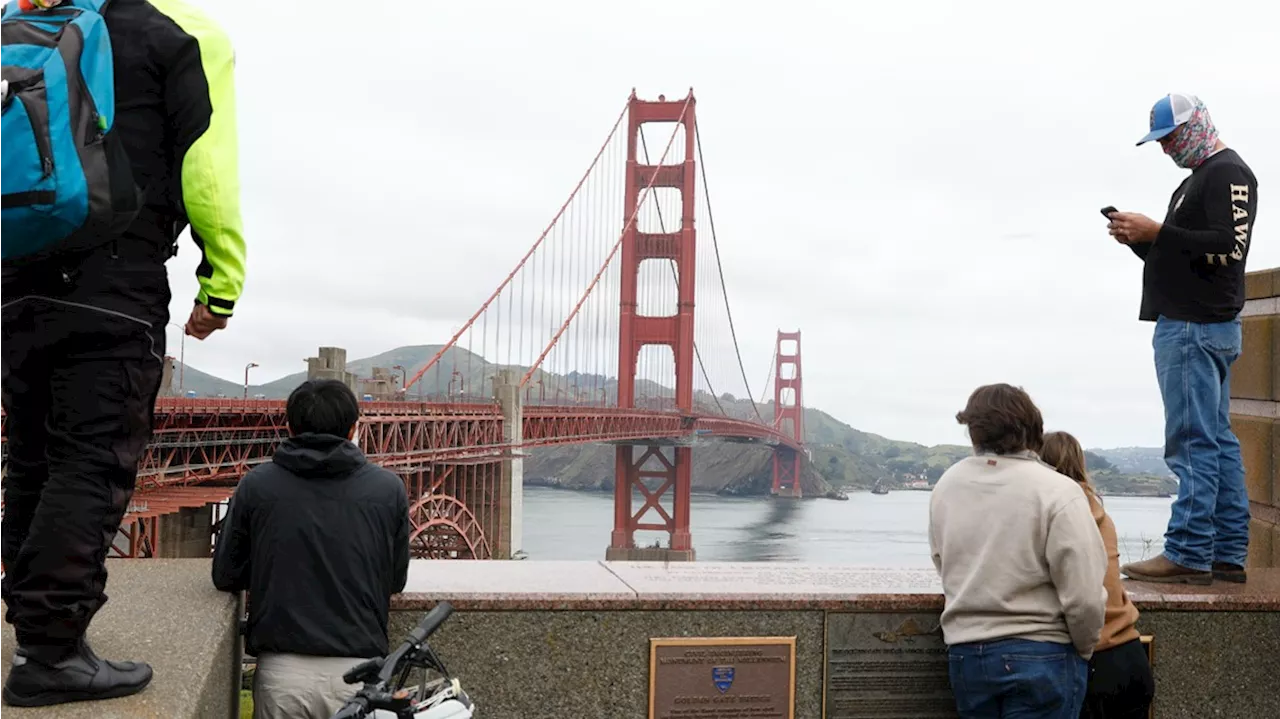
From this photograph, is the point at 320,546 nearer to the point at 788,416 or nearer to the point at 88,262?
the point at 88,262

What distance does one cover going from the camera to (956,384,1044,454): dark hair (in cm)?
274

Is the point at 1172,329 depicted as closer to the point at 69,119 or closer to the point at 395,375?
the point at 69,119

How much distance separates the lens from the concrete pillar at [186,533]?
19.1 m

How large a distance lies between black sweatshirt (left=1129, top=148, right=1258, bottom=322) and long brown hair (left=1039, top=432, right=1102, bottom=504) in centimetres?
95

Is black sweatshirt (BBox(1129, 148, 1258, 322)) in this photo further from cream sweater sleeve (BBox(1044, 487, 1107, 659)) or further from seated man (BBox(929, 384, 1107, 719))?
cream sweater sleeve (BBox(1044, 487, 1107, 659))

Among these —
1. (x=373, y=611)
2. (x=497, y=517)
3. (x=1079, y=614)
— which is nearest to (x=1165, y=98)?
(x=1079, y=614)

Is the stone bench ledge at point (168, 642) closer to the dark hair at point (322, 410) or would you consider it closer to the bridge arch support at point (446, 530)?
the dark hair at point (322, 410)

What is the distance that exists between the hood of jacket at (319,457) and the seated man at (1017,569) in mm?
1432

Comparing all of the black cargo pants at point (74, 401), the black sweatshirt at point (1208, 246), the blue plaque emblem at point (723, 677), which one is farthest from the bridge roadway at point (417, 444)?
the black cargo pants at point (74, 401)

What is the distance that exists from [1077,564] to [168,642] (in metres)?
1.98

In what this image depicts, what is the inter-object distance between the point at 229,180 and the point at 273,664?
1.13 m

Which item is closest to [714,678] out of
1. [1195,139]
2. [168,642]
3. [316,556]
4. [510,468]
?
[316,556]

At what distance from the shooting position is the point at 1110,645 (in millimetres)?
2914

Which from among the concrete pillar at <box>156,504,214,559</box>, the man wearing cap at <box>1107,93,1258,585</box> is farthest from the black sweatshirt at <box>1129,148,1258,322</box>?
the concrete pillar at <box>156,504,214,559</box>
